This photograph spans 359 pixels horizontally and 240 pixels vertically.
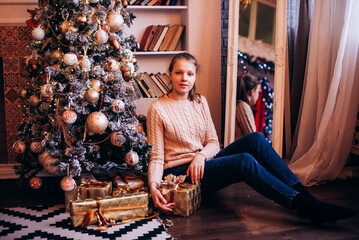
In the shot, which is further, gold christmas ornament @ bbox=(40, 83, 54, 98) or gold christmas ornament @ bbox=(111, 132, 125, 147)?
gold christmas ornament @ bbox=(111, 132, 125, 147)

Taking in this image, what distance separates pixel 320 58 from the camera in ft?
8.55

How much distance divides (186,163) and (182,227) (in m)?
0.39

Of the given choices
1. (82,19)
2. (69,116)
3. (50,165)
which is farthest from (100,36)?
(50,165)

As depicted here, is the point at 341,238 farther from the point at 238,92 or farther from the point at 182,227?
the point at 238,92

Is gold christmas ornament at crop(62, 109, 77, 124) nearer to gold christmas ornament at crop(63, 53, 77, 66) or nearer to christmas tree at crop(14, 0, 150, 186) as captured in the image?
christmas tree at crop(14, 0, 150, 186)

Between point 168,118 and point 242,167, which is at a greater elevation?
point 168,118

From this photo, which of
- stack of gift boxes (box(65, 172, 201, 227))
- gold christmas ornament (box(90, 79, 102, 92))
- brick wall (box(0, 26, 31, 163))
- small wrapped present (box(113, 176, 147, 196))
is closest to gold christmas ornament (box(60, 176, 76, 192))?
stack of gift boxes (box(65, 172, 201, 227))

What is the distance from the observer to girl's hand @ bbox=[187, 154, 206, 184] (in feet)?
6.26

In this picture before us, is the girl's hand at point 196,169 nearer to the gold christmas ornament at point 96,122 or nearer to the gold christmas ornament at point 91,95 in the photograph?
the gold christmas ornament at point 96,122

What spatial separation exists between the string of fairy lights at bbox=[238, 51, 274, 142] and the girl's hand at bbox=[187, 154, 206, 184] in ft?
3.53

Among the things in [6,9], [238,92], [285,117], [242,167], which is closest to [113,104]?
[242,167]

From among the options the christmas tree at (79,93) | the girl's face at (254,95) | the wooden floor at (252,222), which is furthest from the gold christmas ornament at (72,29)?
the girl's face at (254,95)

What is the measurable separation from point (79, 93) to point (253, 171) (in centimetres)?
109

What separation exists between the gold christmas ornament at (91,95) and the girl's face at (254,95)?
1.35m
